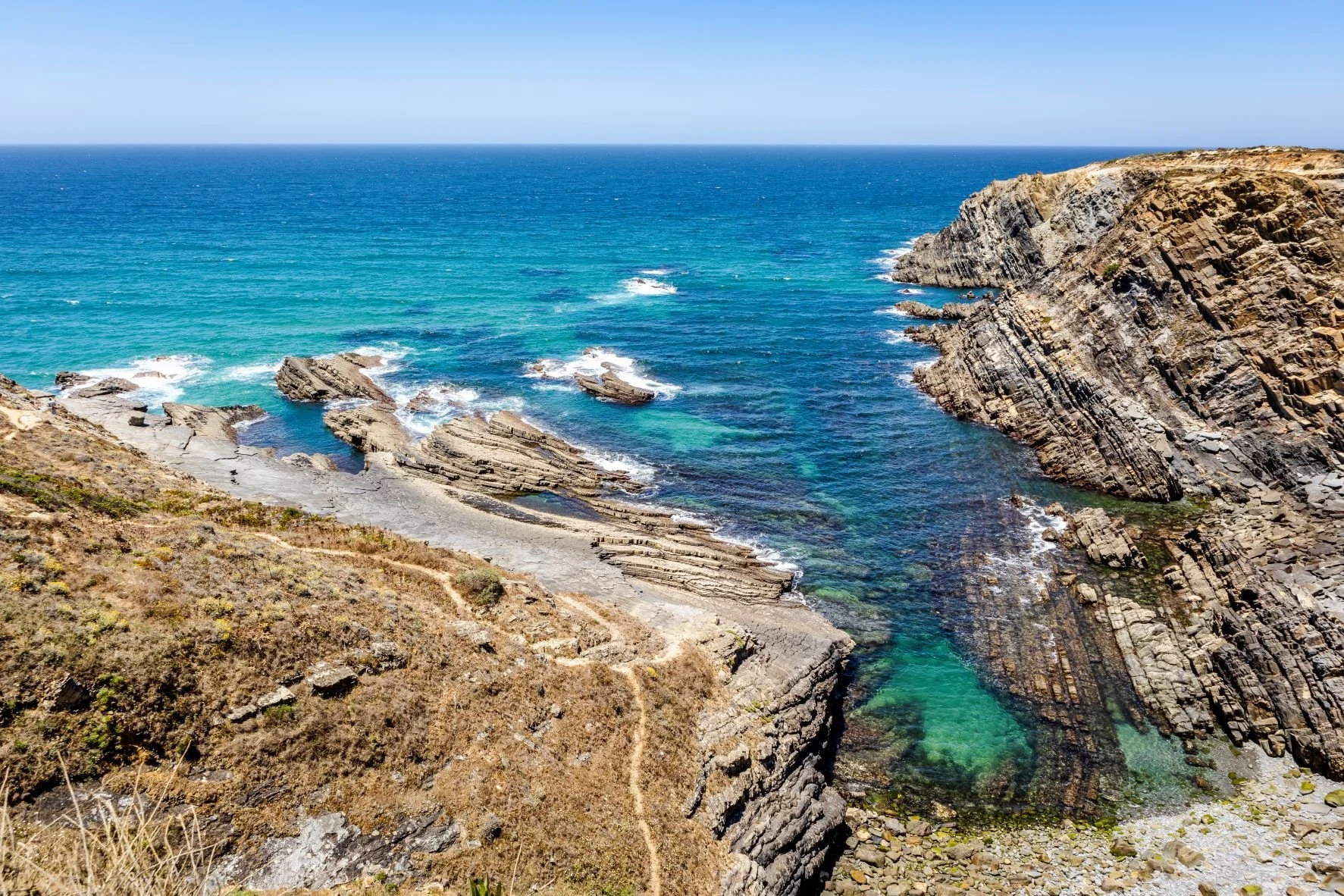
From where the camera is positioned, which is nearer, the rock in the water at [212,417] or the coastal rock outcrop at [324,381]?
the rock in the water at [212,417]

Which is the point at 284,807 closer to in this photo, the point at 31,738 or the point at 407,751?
the point at 407,751

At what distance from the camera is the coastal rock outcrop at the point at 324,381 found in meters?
71.8

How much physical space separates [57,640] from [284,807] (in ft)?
26.8

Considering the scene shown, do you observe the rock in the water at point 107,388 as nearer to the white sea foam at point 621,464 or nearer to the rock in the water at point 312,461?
the rock in the water at point 312,461

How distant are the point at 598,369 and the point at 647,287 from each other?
4152 centimetres

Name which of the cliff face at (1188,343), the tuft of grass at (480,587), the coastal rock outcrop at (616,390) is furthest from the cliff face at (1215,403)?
the tuft of grass at (480,587)

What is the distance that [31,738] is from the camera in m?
20.0

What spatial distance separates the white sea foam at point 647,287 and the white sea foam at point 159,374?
2316 inches

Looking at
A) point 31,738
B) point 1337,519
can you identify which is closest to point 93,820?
point 31,738

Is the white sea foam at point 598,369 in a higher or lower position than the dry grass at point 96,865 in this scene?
lower

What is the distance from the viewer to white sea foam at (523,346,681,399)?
3054 inches

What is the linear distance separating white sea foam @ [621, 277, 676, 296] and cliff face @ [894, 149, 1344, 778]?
49.2m

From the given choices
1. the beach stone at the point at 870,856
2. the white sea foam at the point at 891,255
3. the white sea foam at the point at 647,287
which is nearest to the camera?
the beach stone at the point at 870,856

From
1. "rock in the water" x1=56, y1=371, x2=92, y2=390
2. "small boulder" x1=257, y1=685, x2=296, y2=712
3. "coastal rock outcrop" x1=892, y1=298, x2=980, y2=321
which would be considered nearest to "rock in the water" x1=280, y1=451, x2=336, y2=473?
"rock in the water" x1=56, y1=371, x2=92, y2=390
